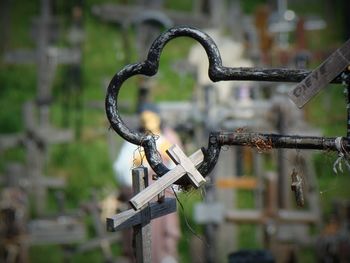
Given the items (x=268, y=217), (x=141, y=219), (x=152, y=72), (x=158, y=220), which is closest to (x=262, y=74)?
(x=152, y=72)

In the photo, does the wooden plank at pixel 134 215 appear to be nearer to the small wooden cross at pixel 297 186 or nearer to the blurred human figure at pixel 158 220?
the small wooden cross at pixel 297 186

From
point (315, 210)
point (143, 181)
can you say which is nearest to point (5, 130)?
point (315, 210)

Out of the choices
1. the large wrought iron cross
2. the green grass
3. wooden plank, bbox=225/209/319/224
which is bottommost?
wooden plank, bbox=225/209/319/224

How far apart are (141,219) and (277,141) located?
0.56m

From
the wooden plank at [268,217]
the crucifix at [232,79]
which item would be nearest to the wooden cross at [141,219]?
the crucifix at [232,79]

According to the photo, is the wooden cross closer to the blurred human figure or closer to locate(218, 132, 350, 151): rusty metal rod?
locate(218, 132, 350, 151): rusty metal rod

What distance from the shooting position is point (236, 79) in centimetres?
288

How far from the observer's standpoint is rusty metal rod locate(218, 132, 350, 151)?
9.15 feet

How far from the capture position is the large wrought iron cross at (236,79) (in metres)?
2.77

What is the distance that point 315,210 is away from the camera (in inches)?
264

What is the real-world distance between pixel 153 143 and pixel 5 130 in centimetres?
736

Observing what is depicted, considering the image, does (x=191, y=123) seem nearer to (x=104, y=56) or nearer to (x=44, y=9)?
(x=44, y=9)

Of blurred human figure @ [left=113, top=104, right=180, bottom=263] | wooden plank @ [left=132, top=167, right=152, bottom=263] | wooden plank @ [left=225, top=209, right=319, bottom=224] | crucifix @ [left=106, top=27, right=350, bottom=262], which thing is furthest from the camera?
wooden plank @ [left=225, top=209, right=319, bottom=224]

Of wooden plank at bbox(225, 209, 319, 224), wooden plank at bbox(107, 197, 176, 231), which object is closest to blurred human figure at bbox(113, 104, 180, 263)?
wooden plank at bbox(225, 209, 319, 224)
